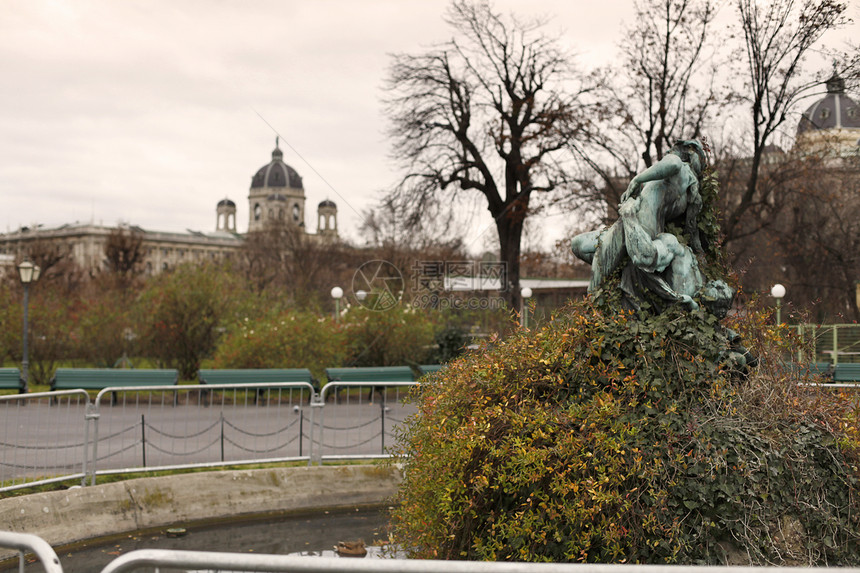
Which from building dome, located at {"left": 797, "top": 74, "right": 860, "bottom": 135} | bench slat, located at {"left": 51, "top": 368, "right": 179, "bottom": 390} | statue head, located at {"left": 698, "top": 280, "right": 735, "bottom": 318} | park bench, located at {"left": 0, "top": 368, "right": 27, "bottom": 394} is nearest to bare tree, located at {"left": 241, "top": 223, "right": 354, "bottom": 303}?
building dome, located at {"left": 797, "top": 74, "right": 860, "bottom": 135}

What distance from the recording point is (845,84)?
22.1 metres

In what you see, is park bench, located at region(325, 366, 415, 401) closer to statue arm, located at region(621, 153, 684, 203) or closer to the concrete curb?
the concrete curb

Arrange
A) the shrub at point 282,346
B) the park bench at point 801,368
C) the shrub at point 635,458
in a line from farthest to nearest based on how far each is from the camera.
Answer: the shrub at point 282,346 < the park bench at point 801,368 < the shrub at point 635,458

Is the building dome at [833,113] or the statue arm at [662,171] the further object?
the building dome at [833,113]

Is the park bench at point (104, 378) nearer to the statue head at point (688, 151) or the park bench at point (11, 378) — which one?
the park bench at point (11, 378)

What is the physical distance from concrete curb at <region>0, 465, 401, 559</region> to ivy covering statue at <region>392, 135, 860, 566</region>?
9.32 ft

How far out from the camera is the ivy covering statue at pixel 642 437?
15.9 feet

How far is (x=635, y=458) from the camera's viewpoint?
16.0 ft

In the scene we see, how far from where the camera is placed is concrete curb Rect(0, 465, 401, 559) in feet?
23.7

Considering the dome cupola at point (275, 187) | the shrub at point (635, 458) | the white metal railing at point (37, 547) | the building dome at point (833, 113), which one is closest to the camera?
the white metal railing at point (37, 547)

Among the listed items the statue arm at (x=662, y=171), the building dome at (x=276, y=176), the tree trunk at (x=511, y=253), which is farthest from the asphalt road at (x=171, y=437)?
the building dome at (x=276, y=176)

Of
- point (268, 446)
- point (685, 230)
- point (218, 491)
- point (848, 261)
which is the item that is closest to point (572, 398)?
point (685, 230)

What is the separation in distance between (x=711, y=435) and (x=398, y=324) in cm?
1675

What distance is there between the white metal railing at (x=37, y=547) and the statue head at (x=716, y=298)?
461 centimetres
